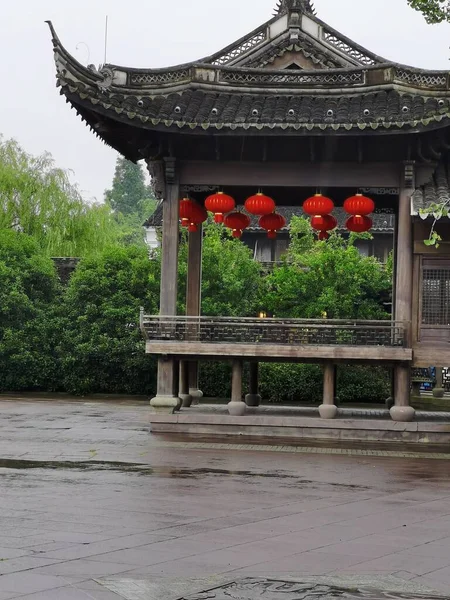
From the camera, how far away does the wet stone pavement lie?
22.8 feet

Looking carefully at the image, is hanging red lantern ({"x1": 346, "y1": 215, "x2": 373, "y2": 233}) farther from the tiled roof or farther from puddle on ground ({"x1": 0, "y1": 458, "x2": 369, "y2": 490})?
puddle on ground ({"x1": 0, "y1": 458, "x2": 369, "y2": 490})

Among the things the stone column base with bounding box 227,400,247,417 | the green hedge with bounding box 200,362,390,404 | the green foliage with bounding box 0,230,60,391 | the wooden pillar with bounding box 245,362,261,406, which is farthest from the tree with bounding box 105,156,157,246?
the stone column base with bounding box 227,400,247,417

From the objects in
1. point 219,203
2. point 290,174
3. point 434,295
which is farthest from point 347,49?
point 434,295

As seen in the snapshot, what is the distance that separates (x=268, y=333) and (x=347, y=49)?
603cm

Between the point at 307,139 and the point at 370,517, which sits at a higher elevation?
the point at 307,139

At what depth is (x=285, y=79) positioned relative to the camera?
798 inches

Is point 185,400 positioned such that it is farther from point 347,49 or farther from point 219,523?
point 219,523

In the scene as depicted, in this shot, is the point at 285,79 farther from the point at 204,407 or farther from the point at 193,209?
the point at 204,407

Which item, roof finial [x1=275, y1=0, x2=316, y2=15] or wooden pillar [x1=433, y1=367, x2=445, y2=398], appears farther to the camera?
wooden pillar [x1=433, y1=367, x2=445, y2=398]

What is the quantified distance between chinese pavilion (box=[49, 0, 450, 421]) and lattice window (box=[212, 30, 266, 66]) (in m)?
0.87

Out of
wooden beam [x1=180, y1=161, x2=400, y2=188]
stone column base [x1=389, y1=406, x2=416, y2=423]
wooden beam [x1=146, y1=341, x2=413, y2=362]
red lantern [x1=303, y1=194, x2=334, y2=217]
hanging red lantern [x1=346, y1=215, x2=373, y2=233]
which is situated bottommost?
stone column base [x1=389, y1=406, x2=416, y2=423]

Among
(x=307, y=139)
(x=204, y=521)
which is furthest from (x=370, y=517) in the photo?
(x=307, y=139)

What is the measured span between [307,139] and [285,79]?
156 cm

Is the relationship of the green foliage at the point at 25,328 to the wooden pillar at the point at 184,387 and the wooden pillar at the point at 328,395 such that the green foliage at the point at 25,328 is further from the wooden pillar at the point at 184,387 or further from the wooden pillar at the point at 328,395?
the wooden pillar at the point at 328,395
